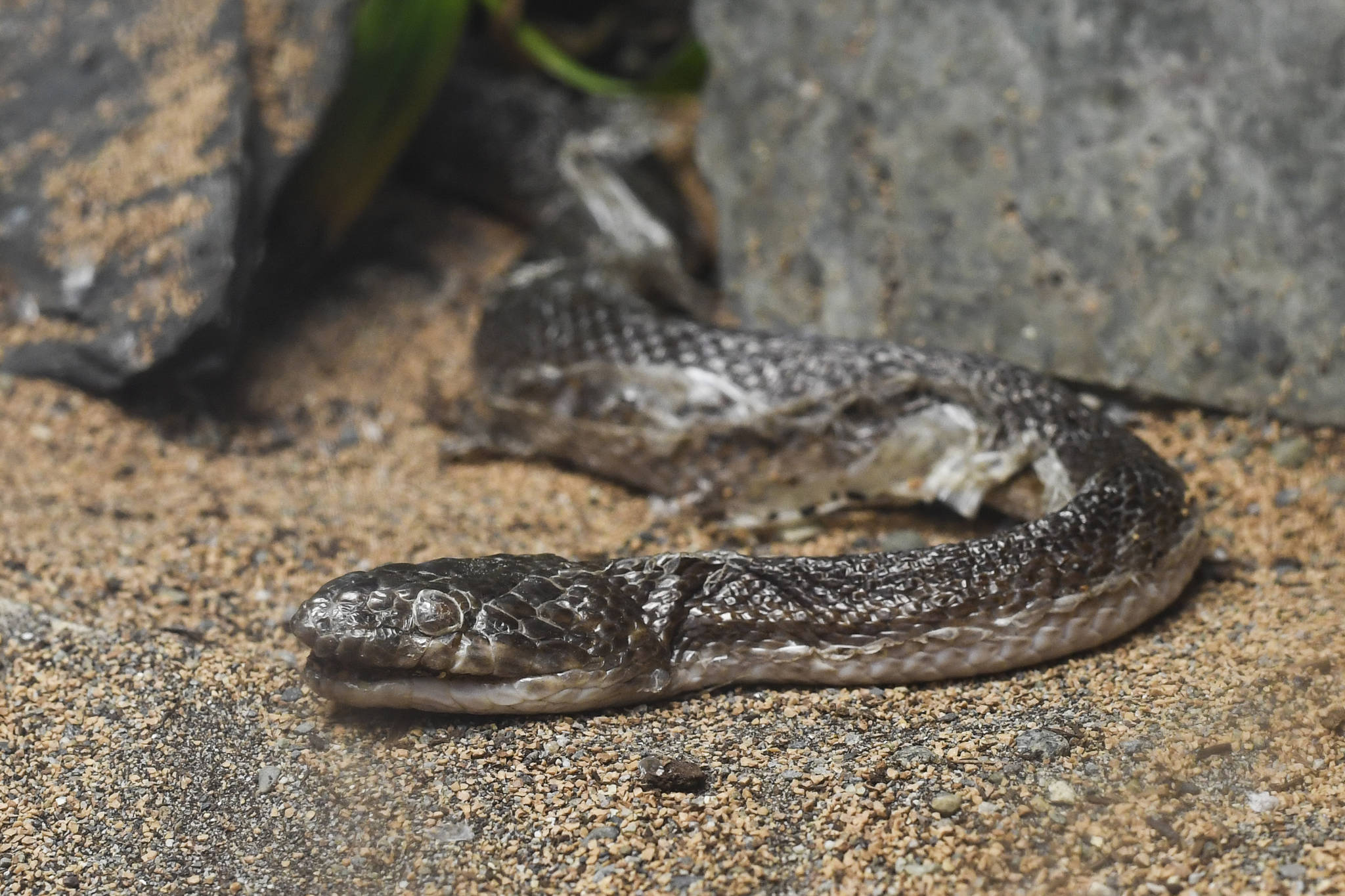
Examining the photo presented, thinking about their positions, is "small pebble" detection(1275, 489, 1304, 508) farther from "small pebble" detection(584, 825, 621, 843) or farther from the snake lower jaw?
"small pebble" detection(584, 825, 621, 843)

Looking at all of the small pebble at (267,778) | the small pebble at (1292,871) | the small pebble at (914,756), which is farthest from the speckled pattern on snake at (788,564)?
the small pebble at (1292,871)

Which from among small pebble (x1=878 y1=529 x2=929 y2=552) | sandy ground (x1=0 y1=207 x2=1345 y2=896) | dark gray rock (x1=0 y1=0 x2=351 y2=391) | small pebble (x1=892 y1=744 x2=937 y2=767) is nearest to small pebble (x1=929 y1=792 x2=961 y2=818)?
sandy ground (x1=0 y1=207 x2=1345 y2=896)

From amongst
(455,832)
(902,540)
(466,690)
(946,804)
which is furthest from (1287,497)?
(455,832)

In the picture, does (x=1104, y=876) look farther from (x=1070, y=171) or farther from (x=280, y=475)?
(x=280, y=475)

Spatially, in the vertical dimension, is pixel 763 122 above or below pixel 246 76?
above

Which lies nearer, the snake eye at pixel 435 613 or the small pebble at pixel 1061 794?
the small pebble at pixel 1061 794

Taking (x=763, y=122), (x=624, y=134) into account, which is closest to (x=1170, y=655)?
(x=763, y=122)

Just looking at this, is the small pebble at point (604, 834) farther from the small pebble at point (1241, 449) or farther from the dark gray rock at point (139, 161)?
the dark gray rock at point (139, 161)

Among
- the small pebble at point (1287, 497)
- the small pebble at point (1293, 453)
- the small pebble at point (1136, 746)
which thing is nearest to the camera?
the small pebble at point (1136, 746)
